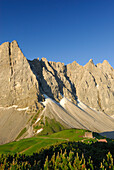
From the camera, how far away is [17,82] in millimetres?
165250

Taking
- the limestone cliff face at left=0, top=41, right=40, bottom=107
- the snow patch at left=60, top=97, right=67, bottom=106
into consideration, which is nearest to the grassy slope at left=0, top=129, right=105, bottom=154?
the limestone cliff face at left=0, top=41, right=40, bottom=107

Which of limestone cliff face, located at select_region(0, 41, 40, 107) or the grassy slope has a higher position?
limestone cliff face, located at select_region(0, 41, 40, 107)

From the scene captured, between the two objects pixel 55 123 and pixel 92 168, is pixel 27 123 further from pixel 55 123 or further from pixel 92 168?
pixel 92 168

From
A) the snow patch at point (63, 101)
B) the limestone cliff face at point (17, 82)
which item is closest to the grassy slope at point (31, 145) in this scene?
the limestone cliff face at point (17, 82)

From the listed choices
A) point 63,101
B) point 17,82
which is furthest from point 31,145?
point 63,101

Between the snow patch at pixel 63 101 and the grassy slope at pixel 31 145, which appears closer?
the grassy slope at pixel 31 145

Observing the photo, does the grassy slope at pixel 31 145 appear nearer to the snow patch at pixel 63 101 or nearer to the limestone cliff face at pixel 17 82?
the limestone cliff face at pixel 17 82

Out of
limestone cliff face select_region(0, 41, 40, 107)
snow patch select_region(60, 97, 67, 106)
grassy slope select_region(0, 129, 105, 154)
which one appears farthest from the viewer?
snow patch select_region(60, 97, 67, 106)

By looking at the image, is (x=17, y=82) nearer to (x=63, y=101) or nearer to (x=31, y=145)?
(x=63, y=101)

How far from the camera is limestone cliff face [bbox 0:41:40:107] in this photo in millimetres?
157375

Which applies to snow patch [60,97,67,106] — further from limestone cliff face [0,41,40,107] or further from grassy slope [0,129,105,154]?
grassy slope [0,129,105,154]

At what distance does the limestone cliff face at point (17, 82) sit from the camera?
157m

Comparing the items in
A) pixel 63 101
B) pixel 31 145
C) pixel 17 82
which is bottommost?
pixel 31 145

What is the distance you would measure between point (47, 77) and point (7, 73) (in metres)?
54.6
